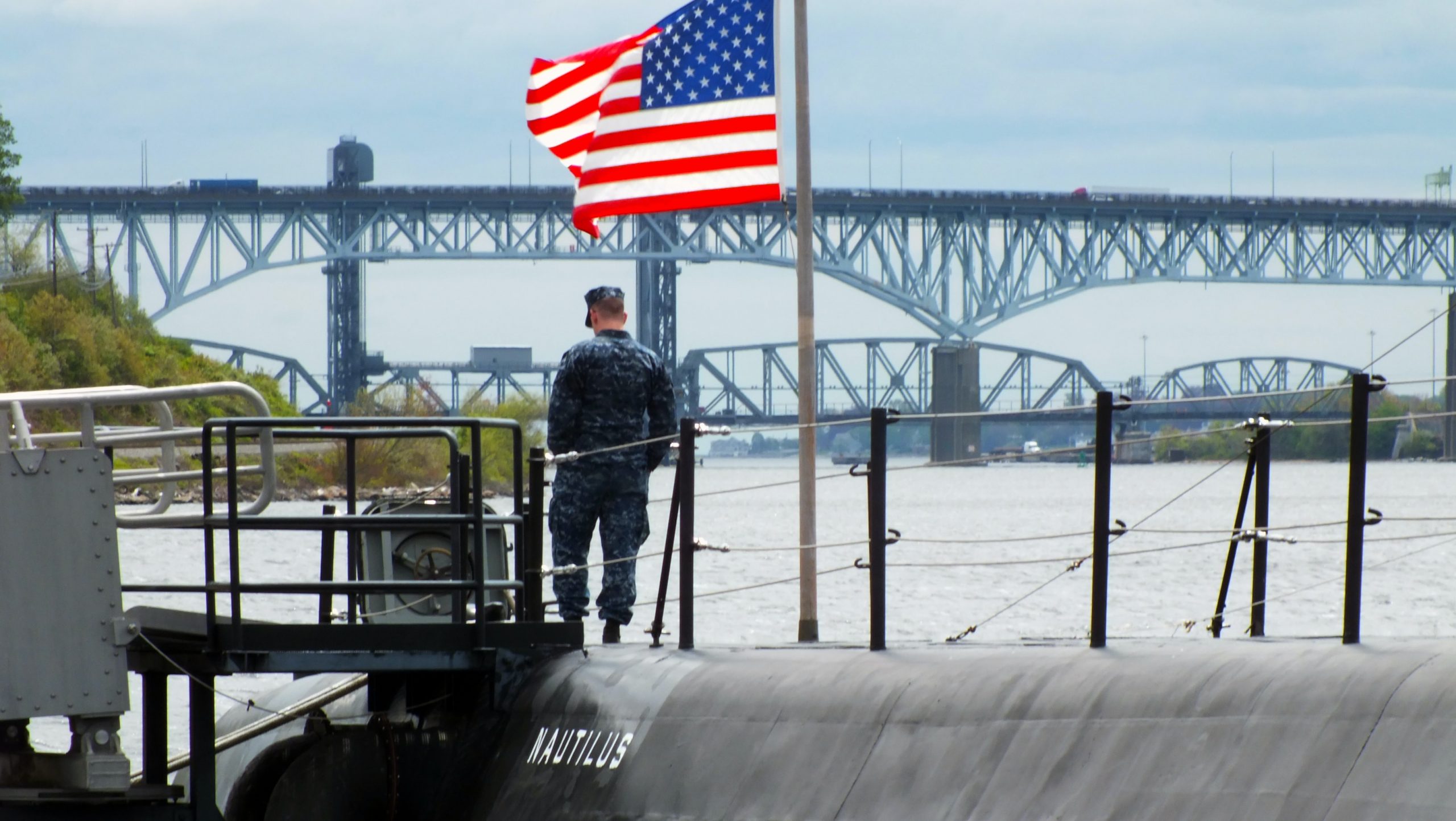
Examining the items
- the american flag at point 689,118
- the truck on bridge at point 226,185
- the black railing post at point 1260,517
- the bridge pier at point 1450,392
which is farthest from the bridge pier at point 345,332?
the black railing post at point 1260,517

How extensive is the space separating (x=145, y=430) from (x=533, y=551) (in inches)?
75.9

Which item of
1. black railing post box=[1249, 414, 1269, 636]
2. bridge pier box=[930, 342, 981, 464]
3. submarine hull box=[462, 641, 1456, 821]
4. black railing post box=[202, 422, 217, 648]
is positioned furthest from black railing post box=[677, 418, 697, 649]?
bridge pier box=[930, 342, 981, 464]

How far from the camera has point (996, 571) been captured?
40.4 m

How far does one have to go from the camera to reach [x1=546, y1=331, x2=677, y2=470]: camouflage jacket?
9.48m

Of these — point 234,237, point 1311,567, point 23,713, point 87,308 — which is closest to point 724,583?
point 1311,567

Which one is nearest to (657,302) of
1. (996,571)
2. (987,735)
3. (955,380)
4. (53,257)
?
(955,380)

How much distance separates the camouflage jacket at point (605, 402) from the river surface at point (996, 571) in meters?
1.15

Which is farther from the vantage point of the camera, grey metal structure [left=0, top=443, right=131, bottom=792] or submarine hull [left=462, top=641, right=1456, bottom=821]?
grey metal structure [left=0, top=443, right=131, bottom=792]

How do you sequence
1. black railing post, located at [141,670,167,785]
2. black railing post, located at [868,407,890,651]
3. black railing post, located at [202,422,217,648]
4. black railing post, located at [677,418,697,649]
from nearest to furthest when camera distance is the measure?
black railing post, located at [868,407,890,651] < black railing post, located at [202,422,217,648] < black railing post, located at [677,418,697,649] < black railing post, located at [141,670,167,785]

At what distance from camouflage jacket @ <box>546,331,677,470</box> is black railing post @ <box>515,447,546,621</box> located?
0.20 metres

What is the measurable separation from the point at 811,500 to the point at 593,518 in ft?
3.99

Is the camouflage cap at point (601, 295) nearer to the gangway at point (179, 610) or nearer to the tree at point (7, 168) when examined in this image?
the gangway at point (179, 610)

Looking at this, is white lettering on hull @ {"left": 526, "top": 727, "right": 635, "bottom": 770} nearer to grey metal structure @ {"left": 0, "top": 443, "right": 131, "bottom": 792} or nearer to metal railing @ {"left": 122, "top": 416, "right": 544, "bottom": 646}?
metal railing @ {"left": 122, "top": 416, "right": 544, "bottom": 646}

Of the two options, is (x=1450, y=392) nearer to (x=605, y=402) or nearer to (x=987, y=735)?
(x=605, y=402)
